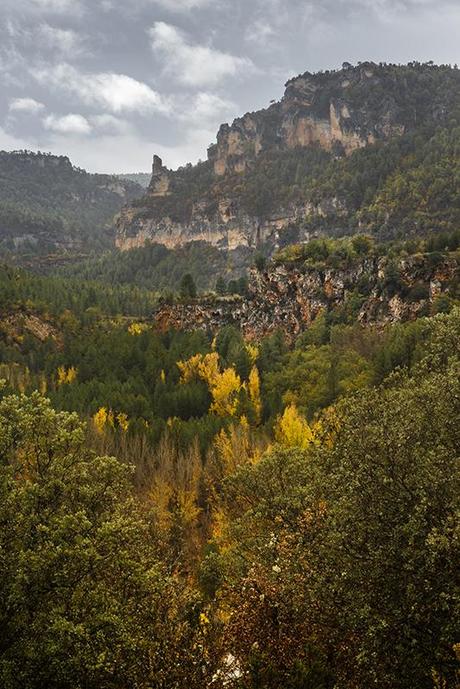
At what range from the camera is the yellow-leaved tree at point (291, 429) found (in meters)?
70.8

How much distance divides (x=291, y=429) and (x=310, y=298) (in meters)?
54.2

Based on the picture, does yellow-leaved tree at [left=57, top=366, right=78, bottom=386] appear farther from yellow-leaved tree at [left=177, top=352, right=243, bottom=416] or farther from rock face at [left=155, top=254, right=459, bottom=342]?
rock face at [left=155, top=254, right=459, bottom=342]

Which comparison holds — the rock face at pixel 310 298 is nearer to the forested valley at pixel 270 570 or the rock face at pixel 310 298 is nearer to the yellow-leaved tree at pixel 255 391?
the yellow-leaved tree at pixel 255 391

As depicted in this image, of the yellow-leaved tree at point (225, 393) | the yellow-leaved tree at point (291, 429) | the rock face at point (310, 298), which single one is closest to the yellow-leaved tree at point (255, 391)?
the yellow-leaved tree at point (225, 393)

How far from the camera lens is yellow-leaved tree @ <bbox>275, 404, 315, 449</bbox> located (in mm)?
70787

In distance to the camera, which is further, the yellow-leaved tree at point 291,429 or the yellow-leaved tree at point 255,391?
the yellow-leaved tree at point 255,391

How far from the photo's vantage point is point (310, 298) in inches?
4867

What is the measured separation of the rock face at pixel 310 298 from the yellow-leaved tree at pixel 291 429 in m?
34.1

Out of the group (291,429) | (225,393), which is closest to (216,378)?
(225,393)

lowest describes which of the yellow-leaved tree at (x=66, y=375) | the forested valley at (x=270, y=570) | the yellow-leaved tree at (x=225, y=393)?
the yellow-leaved tree at (x=66, y=375)

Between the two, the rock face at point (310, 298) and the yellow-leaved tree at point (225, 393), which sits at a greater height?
the rock face at point (310, 298)

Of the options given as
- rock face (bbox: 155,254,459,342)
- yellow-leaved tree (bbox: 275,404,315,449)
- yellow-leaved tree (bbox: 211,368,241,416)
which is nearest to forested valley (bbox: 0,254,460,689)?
yellow-leaved tree (bbox: 275,404,315,449)

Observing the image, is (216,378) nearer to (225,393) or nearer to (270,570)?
(225,393)

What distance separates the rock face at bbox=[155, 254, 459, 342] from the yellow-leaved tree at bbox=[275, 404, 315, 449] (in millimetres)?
34082
